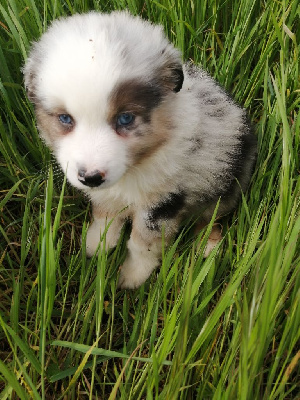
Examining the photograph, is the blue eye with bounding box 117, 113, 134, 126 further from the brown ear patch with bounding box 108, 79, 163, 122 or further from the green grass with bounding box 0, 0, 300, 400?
the green grass with bounding box 0, 0, 300, 400

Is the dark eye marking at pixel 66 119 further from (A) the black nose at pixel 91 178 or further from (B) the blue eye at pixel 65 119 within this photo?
(A) the black nose at pixel 91 178

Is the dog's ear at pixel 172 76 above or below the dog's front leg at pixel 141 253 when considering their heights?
above

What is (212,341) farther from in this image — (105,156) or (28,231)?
(28,231)

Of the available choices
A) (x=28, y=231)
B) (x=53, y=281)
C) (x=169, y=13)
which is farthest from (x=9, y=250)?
(x=169, y=13)

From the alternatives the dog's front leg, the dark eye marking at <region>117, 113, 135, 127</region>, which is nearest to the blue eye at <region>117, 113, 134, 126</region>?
the dark eye marking at <region>117, 113, 135, 127</region>

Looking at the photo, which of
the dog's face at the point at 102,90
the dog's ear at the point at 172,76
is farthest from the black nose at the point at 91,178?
the dog's ear at the point at 172,76

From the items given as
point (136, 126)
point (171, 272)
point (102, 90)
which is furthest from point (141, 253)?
point (102, 90)

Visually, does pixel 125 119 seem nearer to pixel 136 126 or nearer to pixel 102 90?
pixel 136 126
